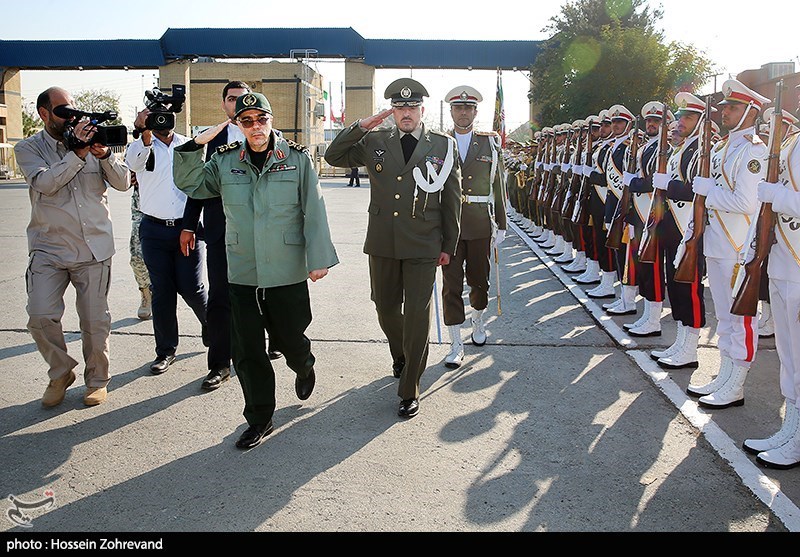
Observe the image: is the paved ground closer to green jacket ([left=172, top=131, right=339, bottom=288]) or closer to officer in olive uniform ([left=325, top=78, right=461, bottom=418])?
officer in olive uniform ([left=325, top=78, right=461, bottom=418])

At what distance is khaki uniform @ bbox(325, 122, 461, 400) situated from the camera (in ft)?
16.0

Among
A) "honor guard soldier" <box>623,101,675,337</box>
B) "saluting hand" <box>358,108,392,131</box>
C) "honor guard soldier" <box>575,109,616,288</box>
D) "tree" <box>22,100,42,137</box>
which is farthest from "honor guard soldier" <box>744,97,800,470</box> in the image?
"tree" <box>22,100,42,137</box>

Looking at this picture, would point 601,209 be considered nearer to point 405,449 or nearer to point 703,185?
point 703,185

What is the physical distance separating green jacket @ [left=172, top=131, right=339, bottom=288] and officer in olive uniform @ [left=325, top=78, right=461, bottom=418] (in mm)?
539

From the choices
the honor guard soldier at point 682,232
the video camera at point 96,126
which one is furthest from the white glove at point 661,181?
the video camera at point 96,126

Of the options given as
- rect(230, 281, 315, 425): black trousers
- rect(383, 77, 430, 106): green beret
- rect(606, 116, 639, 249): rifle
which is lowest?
rect(230, 281, 315, 425): black trousers

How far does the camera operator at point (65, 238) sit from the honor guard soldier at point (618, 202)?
17.1 feet

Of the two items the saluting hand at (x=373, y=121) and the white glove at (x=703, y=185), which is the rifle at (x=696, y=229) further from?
the saluting hand at (x=373, y=121)

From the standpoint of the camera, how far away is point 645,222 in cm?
733

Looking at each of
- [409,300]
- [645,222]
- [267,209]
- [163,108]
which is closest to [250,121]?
[267,209]

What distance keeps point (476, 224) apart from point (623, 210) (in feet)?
7.69
